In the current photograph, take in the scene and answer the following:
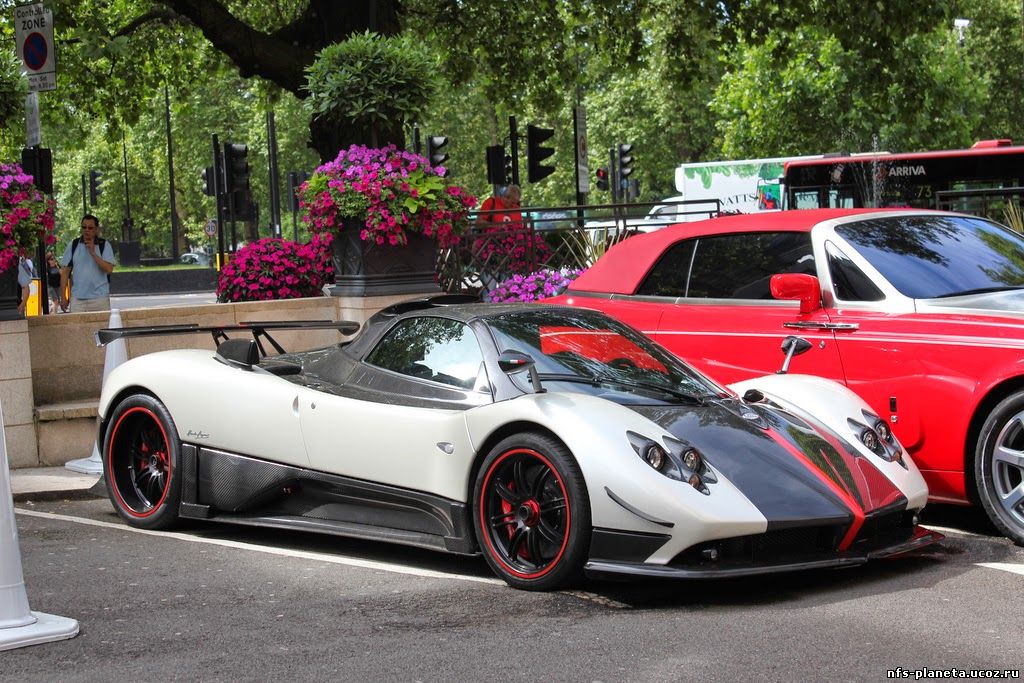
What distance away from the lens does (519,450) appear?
237 inches

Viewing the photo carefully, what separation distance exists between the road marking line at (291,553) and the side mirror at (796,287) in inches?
97.3

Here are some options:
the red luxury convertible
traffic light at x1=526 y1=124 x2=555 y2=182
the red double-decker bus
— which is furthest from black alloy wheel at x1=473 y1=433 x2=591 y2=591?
the red double-decker bus

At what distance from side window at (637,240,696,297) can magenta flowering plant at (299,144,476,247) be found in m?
4.29

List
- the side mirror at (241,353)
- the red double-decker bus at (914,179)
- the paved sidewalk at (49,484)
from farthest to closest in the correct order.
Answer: the red double-decker bus at (914,179) < the paved sidewalk at (49,484) < the side mirror at (241,353)

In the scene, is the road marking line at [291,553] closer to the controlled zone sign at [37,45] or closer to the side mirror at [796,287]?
the side mirror at [796,287]

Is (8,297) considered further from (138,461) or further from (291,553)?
(291,553)

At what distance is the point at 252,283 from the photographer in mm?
13047

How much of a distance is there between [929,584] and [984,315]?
1.79 metres

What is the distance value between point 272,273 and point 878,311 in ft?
22.7

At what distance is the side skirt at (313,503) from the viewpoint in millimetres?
6363

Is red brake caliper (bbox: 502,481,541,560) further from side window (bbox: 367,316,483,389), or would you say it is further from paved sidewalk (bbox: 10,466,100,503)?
paved sidewalk (bbox: 10,466,100,503)

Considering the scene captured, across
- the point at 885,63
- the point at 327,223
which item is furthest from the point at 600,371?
the point at 885,63

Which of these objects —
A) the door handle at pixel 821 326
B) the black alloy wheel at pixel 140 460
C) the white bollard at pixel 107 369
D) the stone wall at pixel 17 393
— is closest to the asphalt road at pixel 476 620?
the black alloy wheel at pixel 140 460

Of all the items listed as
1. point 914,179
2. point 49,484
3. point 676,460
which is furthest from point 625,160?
point 676,460
